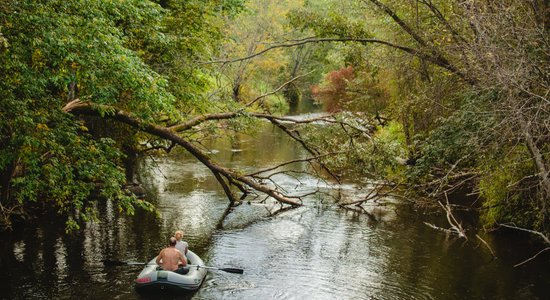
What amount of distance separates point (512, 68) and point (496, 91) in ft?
6.96

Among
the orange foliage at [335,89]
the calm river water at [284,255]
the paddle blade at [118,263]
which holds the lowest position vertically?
the calm river water at [284,255]

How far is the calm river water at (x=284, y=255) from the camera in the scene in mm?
12000

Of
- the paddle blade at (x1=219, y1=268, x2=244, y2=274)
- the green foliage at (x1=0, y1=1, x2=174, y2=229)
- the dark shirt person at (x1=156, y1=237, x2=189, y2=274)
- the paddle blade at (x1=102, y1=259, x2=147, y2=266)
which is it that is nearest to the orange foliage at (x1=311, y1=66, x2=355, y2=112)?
the paddle blade at (x1=219, y1=268, x2=244, y2=274)

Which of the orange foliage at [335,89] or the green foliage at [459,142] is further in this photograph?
the orange foliage at [335,89]

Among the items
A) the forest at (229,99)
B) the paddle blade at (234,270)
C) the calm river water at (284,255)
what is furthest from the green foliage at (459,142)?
the paddle blade at (234,270)

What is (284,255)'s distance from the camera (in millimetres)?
14461

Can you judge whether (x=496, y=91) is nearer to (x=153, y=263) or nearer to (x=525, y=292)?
(x=525, y=292)

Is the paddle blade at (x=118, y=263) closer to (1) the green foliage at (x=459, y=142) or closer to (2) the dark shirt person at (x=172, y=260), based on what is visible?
(2) the dark shirt person at (x=172, y=260)

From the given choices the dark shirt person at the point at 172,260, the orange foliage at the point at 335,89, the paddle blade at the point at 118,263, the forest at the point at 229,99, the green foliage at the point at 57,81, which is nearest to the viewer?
the green foliage at the point at 57,81

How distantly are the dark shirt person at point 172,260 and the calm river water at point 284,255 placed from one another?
67 centimetres

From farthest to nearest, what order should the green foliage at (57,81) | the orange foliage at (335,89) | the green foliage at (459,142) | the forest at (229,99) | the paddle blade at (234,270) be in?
the orange foliage at (335,89), the green foliage at (459,142), the paddle blade at (234,270), the forest at (229,99), the green foliage at (57,81)

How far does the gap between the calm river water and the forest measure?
864 mm

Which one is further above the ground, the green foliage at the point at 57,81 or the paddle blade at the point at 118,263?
Answer: the green foliage at the point at 57,81

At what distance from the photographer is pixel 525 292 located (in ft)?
40.7
